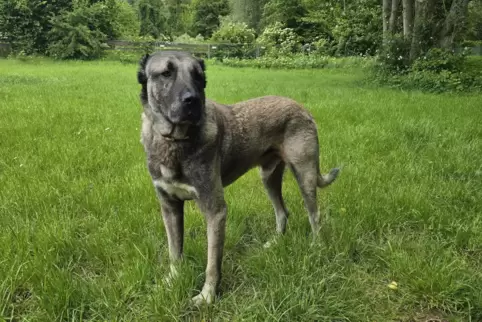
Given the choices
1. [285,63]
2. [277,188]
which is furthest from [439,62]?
[285,63]

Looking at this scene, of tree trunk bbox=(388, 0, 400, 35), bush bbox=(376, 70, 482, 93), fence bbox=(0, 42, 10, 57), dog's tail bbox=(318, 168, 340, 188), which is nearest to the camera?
dog's tail bbox=(318, 168, 340, 188)

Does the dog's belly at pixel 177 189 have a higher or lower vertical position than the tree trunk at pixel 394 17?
lower

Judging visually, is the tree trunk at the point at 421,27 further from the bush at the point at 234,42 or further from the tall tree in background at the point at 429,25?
the bush at the point at 234,42

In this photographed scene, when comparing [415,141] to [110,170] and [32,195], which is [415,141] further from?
[32,195]

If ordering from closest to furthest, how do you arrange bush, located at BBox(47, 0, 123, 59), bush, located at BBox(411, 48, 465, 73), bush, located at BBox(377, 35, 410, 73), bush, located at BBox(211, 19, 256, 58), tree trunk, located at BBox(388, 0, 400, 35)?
bush, located at BBox(411, 48, 465, 73) → bush, located at BBox(377, 35, 410, 73) → tree trunk, located at BBox(388, 0, 400, 35) → bush, located at BBox(47, 0, 123, 59) → bush, located at BBox(211, 19, 256, 58)

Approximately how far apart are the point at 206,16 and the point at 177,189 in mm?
53550

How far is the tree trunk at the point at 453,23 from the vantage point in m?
14.8

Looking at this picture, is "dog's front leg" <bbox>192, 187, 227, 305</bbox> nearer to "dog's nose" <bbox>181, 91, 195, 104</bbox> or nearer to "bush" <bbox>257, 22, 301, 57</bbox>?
"dog's nose" <bbox>181, 91, 195, 104</bbox>

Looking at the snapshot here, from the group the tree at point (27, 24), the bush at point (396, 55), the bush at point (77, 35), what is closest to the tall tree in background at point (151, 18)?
the bush at point (77, 35)

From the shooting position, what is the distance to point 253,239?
3547 mm

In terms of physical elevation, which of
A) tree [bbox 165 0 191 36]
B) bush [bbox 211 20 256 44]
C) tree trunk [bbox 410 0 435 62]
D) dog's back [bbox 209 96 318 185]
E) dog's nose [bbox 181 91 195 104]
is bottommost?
dog's back [bbox 209 96 318 185]

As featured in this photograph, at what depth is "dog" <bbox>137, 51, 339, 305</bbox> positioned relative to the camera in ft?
8.39

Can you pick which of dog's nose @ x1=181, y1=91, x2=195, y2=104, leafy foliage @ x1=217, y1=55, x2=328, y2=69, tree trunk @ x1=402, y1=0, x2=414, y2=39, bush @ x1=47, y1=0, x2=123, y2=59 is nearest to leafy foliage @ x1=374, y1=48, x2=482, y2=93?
tree trunk @ x1=402, y1=0, x2=414, y2=39

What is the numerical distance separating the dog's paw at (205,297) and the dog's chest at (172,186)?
61 centimetres
